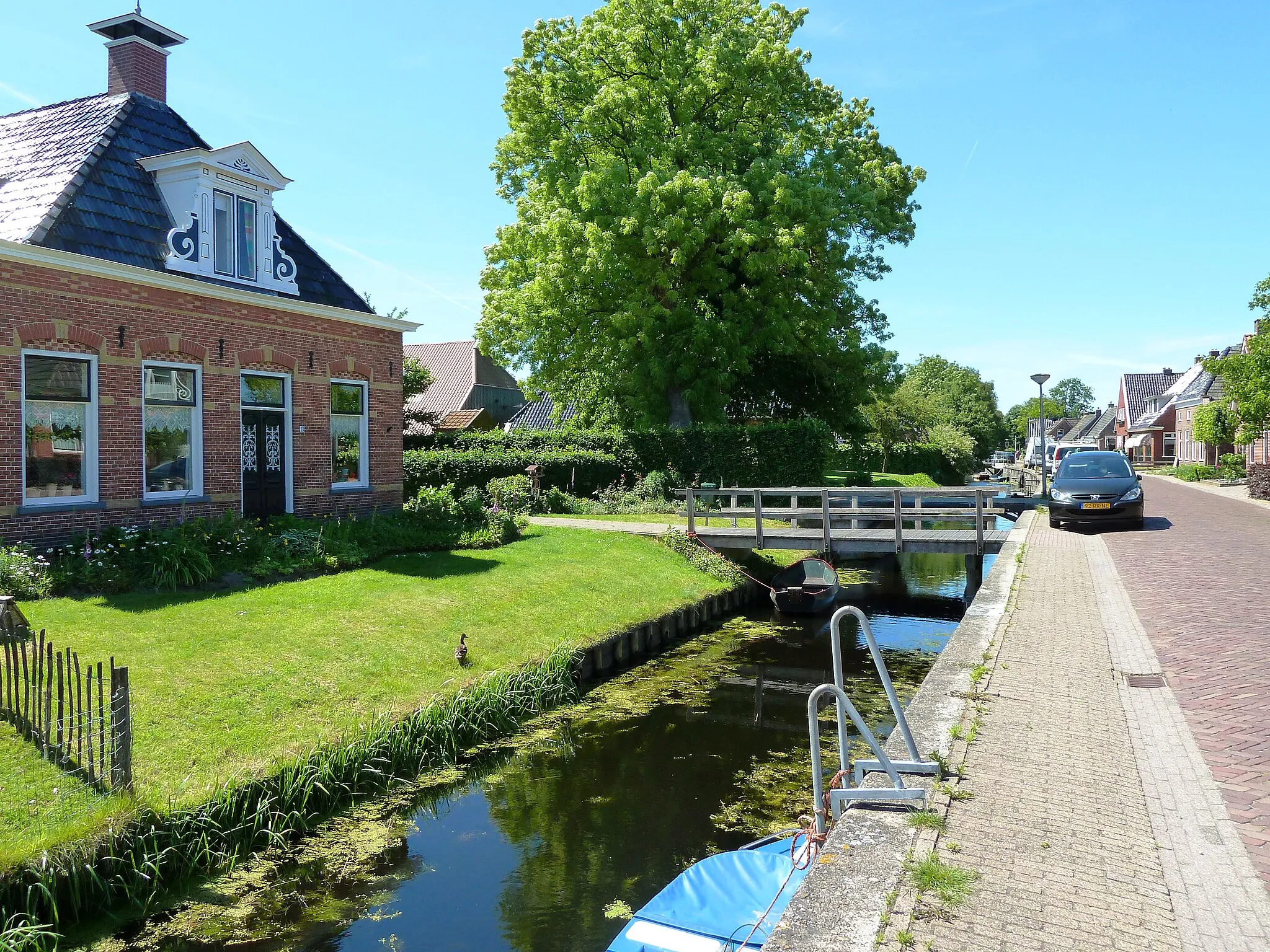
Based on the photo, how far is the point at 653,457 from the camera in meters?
26.4

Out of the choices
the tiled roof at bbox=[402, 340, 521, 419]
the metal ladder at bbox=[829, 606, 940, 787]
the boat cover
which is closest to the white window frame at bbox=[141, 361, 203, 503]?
the boat cover

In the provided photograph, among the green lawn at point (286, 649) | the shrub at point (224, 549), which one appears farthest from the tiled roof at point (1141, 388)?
the green lawn at point (286, 649)

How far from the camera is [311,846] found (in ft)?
21.9

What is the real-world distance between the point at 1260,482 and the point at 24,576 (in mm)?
35188

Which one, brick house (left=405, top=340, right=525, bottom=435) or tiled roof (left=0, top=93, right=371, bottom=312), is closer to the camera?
tiled roof (left=0, top=93, right=371, bottom=312)

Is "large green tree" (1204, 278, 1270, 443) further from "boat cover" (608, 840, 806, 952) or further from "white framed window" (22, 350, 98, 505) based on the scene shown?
"white framed window" (22, 350, 98, 505)

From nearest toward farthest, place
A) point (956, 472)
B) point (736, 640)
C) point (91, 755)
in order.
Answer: point (91, 755) → point (736, 640) → point (956, 472)

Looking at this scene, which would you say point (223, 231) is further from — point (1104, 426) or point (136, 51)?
point (1104, 426)

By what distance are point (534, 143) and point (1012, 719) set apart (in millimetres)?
25057

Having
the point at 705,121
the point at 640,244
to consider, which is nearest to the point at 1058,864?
the point at 640,244

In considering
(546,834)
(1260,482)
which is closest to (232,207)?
(546,834)

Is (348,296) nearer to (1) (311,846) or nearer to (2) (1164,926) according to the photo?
A: (1) (311,846)

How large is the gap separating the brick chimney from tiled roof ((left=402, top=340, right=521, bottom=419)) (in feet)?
101

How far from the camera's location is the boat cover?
4.61 m
